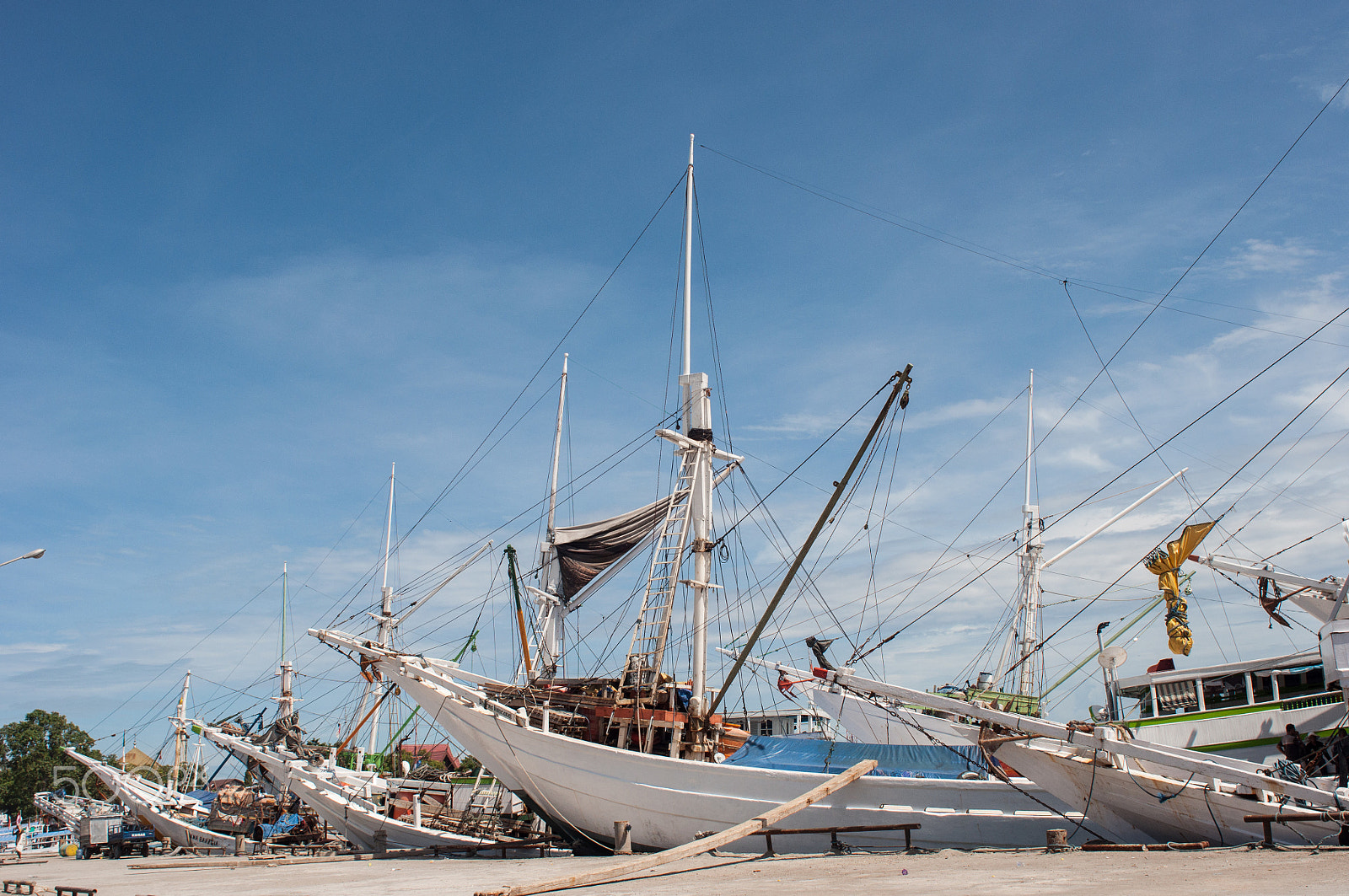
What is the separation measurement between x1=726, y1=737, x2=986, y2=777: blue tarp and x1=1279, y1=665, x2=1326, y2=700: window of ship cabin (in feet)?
26.1

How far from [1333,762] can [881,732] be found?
1746 cm

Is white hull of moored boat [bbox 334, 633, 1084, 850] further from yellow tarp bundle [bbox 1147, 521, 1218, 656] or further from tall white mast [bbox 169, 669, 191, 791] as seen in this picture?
tall white mast [bbox 169, 669, 191, 791]

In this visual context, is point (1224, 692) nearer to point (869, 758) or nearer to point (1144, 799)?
point (1144, 799)

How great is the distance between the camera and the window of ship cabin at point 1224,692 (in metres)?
22.5

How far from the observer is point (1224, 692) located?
22.8 meters

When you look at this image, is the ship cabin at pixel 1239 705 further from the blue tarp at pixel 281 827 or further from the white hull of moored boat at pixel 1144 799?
the blue tarp at pixel 281 827

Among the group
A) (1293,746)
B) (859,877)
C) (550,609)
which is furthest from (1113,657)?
(550,609)

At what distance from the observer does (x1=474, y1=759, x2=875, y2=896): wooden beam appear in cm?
1347

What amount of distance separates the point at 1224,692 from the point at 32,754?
3978 inches

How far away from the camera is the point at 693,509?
26.7 meters

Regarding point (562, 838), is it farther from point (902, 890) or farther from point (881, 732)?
point (902, 890)

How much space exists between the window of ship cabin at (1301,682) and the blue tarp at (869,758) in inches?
313

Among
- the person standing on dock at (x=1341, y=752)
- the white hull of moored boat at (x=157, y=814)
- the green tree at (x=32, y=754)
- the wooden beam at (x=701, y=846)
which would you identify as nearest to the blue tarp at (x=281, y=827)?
the white hull of moored boat at (x=157, y=814)

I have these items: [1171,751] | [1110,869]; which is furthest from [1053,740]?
[1110,869]
